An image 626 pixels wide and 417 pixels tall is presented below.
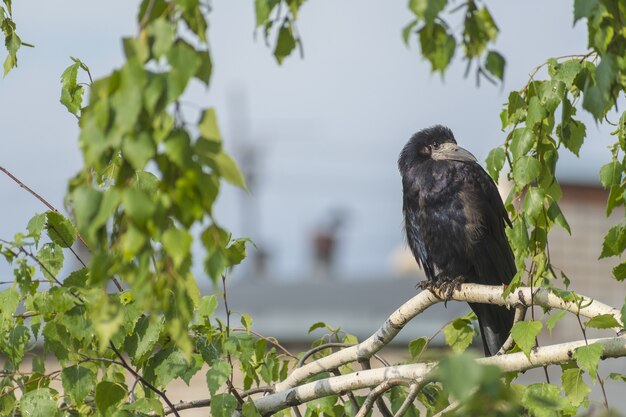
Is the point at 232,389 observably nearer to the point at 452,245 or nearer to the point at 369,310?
the point at 452,245

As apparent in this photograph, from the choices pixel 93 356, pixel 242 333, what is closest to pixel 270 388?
pixel 242 333

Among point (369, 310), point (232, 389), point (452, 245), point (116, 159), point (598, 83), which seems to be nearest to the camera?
point (598, 83)

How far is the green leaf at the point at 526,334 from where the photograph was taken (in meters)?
2.95

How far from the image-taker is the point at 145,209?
5.55 ft

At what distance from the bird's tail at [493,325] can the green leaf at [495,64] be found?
331 centimetres

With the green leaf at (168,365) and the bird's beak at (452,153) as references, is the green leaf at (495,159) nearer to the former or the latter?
the green leaf at (168,365)

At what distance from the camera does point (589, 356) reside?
288 centimetres

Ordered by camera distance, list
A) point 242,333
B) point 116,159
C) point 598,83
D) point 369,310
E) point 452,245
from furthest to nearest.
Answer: point 369,310 → point 452,245 → point 242,333 → point 116,159 → point 598,83

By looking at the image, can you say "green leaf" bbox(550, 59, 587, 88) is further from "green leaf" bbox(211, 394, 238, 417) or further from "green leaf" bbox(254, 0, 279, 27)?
"green leaf" bbox(211, 394, 238, 417)

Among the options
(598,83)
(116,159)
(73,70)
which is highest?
(73,70)

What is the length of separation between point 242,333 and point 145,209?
1945 millimetres

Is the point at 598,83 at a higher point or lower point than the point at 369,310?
lower

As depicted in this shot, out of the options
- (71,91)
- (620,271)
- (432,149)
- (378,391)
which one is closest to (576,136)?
(620,271)

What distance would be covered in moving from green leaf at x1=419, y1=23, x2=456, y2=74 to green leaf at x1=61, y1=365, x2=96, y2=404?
5.48ft
